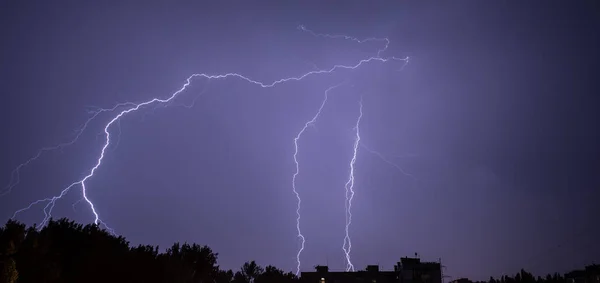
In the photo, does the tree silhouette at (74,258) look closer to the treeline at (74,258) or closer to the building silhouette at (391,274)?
the treeline at (74,258)

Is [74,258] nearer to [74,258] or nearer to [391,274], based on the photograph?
[74,258]

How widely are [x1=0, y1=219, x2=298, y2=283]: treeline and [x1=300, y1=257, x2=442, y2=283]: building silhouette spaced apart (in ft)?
106

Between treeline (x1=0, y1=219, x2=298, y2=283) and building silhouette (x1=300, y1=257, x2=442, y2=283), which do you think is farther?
building silhouette (x1=300, y1=257, x2=442, y2=283)

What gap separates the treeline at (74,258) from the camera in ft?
51.3

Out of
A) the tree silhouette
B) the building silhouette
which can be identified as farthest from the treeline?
the building silhouette

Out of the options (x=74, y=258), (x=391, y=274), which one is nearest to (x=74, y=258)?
(x=74, y=258)

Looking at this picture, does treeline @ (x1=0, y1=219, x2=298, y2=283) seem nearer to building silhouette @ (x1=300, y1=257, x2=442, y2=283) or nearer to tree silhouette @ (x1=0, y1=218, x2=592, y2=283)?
tree silhouette @ (x1=0, y1=218, x2=592, y2=283)

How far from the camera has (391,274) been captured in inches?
2307

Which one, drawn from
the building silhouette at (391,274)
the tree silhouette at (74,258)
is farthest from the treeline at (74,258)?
the building silhouette at (391,274)

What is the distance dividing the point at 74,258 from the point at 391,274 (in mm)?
46298

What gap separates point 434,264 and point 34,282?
4725cm

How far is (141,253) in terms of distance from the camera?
24875 millimetres

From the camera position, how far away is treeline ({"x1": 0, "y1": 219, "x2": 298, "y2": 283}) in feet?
51.3

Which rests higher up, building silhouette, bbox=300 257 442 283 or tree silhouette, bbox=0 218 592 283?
building silhouette, bbox=300 257 442 283
